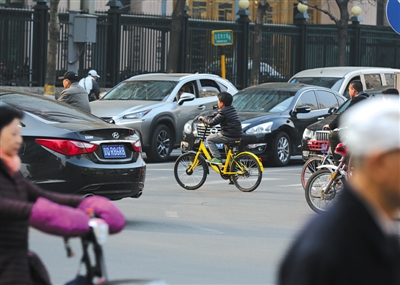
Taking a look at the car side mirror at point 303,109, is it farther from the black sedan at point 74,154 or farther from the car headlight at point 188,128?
the black sedan at point 74,154

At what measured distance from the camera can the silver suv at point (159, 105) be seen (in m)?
18.5

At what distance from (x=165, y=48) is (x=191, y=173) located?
1652 cm

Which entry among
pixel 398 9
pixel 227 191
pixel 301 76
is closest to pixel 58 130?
pixel 227 191

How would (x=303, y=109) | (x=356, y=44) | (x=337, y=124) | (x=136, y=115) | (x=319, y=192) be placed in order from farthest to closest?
1. (x=356, y=44)
2. (x=303, y=109)
3. (x=136, y=115)
4. (x=337, y=124)
5. (x=319, y=192)

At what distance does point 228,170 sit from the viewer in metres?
14.2

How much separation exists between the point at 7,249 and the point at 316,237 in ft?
6.36

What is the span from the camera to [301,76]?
23344mm

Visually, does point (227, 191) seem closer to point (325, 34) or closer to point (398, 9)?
point (398, 9)

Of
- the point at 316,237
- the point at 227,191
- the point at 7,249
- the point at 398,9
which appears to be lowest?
the point at 227,191

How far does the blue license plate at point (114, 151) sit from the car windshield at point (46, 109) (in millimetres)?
503

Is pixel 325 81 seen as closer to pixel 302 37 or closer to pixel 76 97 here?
pixel 76 97

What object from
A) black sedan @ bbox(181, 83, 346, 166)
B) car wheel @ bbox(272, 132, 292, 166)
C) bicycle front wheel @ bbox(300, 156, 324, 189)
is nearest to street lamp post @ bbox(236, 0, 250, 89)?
black sedan @ bbox(181, 83, 346, 166)

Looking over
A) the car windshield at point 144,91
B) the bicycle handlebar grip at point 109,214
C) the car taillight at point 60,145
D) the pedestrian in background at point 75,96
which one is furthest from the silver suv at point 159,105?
the bicycle handlebar grip at point 109,214

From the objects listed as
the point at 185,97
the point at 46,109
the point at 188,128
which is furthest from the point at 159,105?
the point at 46,109
